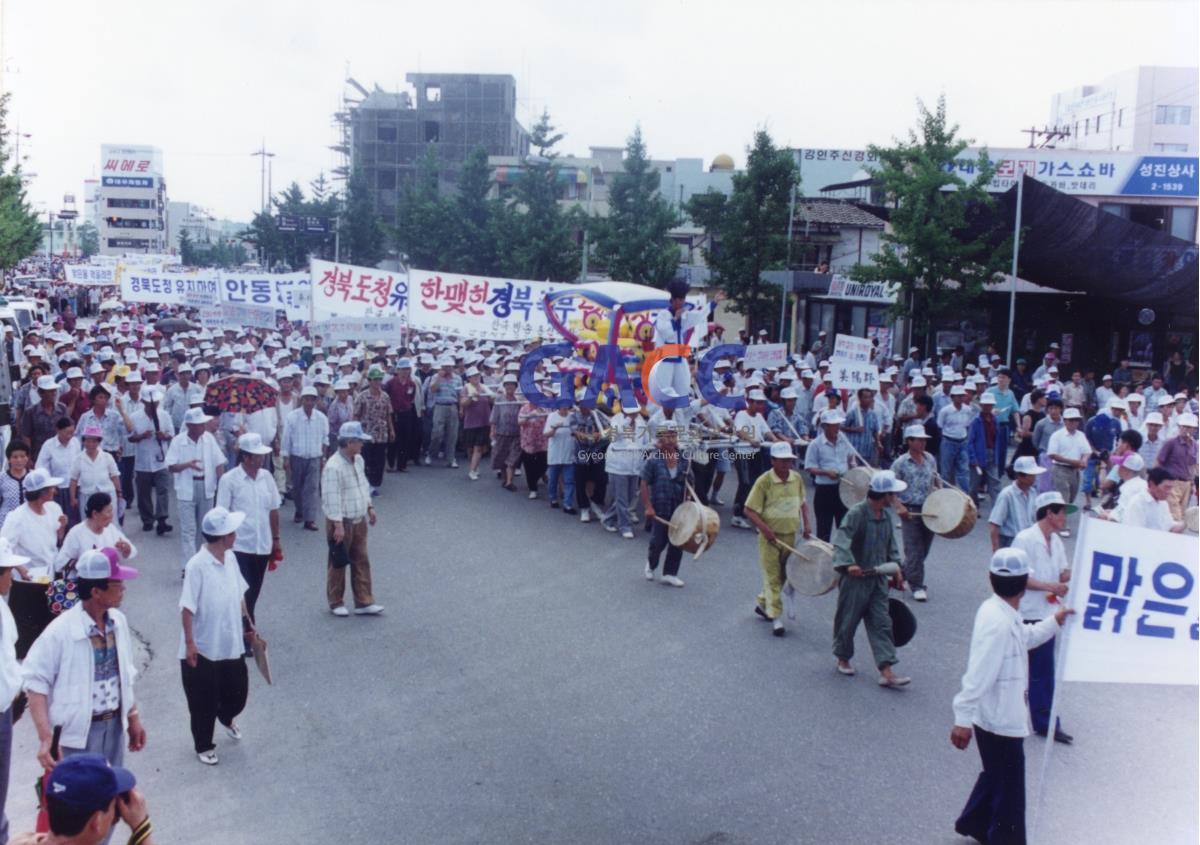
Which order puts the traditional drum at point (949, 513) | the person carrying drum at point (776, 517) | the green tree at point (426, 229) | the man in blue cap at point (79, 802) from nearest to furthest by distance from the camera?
the man in blue cap at point (79, 802) → the person carrying drum at point (776, 517) → the traditional drum at point (949, 513) → the green tree at point (426, 229)

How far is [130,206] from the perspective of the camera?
400 ft

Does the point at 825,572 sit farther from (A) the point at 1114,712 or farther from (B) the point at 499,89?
(B) the point at 499,89

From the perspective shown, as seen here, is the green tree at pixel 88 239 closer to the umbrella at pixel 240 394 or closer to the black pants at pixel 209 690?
the umbrella at pixel 240 394

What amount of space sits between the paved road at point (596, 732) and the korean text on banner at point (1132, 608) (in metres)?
1.31

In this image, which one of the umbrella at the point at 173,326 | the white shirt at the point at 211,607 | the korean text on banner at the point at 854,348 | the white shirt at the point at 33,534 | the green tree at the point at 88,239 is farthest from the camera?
the green tree at the point at 88,239

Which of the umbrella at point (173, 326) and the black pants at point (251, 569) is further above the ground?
the umbrella at point (173, 326)

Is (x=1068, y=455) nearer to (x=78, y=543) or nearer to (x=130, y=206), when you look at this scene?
(x=78, y=543)

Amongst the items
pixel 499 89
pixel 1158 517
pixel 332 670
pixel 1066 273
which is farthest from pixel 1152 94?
pixel 332 670

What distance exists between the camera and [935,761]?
704 centimetres

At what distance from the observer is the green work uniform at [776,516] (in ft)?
31.8

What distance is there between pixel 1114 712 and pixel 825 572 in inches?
93.5

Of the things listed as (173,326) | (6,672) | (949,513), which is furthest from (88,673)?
(173,326)

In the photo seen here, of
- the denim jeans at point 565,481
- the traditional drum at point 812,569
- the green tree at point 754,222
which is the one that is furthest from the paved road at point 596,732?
the green tree at point 754,222

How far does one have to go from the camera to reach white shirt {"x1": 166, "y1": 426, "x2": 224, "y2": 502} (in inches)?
429
